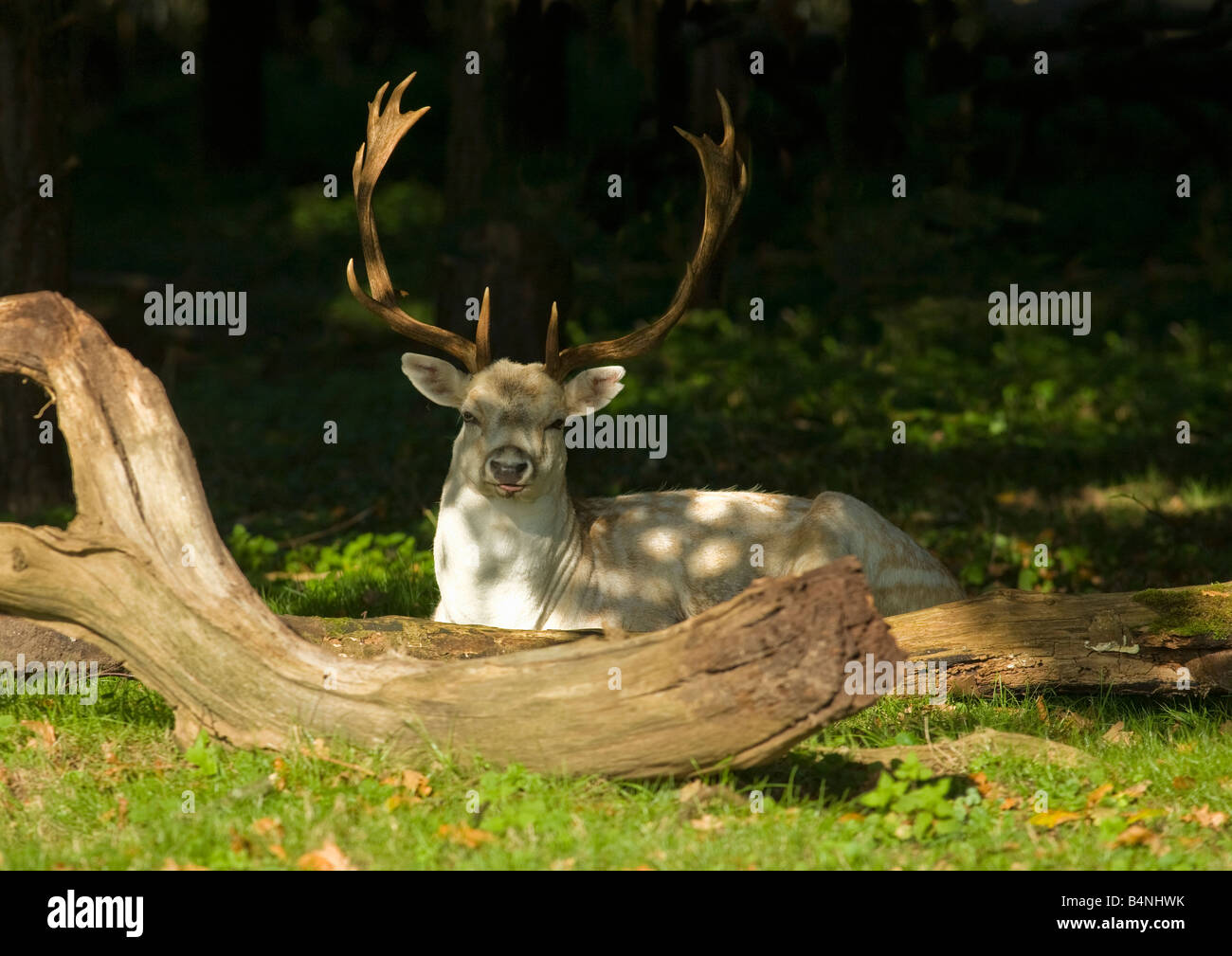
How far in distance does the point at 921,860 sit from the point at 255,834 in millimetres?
2034

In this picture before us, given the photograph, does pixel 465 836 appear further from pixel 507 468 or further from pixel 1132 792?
pixel 507 468

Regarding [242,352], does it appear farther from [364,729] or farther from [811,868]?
[811,868]

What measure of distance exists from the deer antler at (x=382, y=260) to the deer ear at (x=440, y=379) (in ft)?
0.29

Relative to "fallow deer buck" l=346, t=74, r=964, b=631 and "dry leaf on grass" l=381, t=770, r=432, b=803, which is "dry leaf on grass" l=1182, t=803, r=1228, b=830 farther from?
"dry leaf on grass" l=381, t=770, r=432, b=803

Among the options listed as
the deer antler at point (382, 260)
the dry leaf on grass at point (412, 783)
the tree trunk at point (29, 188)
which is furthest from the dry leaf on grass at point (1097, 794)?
the tree trunk at point (29, 188)

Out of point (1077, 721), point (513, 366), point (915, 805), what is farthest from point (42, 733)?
point (1077, 721)

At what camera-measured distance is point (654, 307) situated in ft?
51.9

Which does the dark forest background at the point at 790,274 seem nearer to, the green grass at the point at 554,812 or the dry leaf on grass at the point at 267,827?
the green grass at the point at 554,812

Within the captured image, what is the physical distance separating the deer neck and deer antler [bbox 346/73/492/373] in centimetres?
62

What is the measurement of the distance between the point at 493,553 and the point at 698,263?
1731 mm

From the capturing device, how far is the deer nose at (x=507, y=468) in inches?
258

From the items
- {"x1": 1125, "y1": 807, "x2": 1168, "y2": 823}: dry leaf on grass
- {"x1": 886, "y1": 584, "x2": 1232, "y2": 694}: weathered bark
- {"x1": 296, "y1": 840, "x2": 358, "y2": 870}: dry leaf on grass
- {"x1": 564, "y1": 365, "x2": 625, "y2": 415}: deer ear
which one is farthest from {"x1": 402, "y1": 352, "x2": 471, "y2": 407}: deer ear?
{"x1": 1125, "y1": 807, "x2": 1168, "y2": 823}: dry leaf on grass

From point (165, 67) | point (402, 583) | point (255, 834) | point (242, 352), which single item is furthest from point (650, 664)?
point (165, 67)

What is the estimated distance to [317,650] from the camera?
4.88 meters
